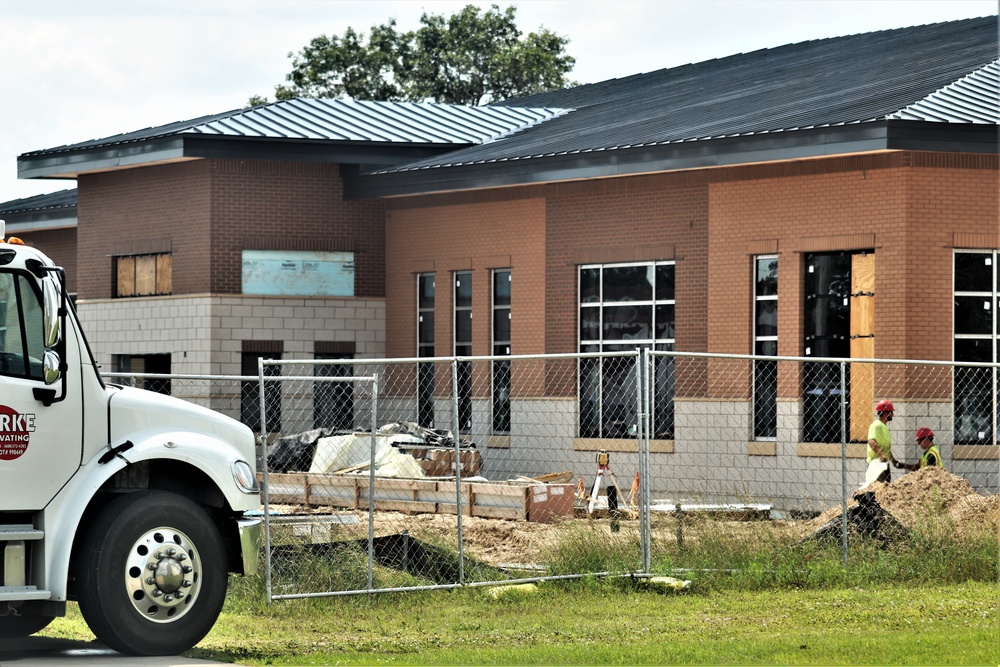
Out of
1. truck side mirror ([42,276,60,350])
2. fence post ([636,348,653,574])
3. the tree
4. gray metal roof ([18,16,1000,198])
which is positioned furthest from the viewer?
the tree

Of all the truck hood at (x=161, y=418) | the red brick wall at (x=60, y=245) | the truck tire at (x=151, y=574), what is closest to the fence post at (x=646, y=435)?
the truck hood at (x=161, y=418)

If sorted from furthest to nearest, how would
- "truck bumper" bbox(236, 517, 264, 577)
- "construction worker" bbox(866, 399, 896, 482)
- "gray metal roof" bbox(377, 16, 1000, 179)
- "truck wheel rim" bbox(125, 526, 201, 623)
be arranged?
"gray metal roof" bbox(377, 16, 1000, 179) → "construction worker" bbox(866, 399, 896, 482) → "truck bumper" bbox(236, 517, 264, 577) → "truck wheel rim" bbox(125, 526, 201, 623)

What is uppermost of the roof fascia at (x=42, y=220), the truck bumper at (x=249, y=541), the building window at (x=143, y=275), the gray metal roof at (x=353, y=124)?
the gray metal roof at (x=353, y=124)

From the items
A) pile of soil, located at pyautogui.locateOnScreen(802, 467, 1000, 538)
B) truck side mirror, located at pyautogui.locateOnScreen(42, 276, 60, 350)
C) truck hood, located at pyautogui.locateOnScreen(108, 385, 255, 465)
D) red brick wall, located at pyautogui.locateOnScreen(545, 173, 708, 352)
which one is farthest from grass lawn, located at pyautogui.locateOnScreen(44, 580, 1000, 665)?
red brick wall, located at pyautogui.locateOnScreen(545, 173, 708, 352)

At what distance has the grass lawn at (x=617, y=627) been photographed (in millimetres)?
11078

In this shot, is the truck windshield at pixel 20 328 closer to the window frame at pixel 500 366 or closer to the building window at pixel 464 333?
the window frame at pixel 500 366

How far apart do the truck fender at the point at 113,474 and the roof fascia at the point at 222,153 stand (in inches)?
716

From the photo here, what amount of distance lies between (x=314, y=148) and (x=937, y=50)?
11.5 metres

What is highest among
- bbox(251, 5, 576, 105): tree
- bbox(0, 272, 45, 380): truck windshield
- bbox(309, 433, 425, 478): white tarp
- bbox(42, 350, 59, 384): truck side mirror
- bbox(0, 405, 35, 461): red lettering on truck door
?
bbox(251, 5, 576, 105): tree

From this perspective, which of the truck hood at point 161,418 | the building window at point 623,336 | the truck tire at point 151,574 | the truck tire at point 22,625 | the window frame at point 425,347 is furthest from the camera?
the window frame at point 425,347

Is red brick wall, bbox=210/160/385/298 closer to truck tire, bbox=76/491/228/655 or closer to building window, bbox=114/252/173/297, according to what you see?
building window, bbox=114/252/173/297

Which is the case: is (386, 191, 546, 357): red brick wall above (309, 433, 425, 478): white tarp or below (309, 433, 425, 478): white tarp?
above

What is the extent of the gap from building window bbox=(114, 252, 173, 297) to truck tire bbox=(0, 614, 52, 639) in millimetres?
18730

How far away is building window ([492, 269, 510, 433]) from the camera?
94.4 feet
